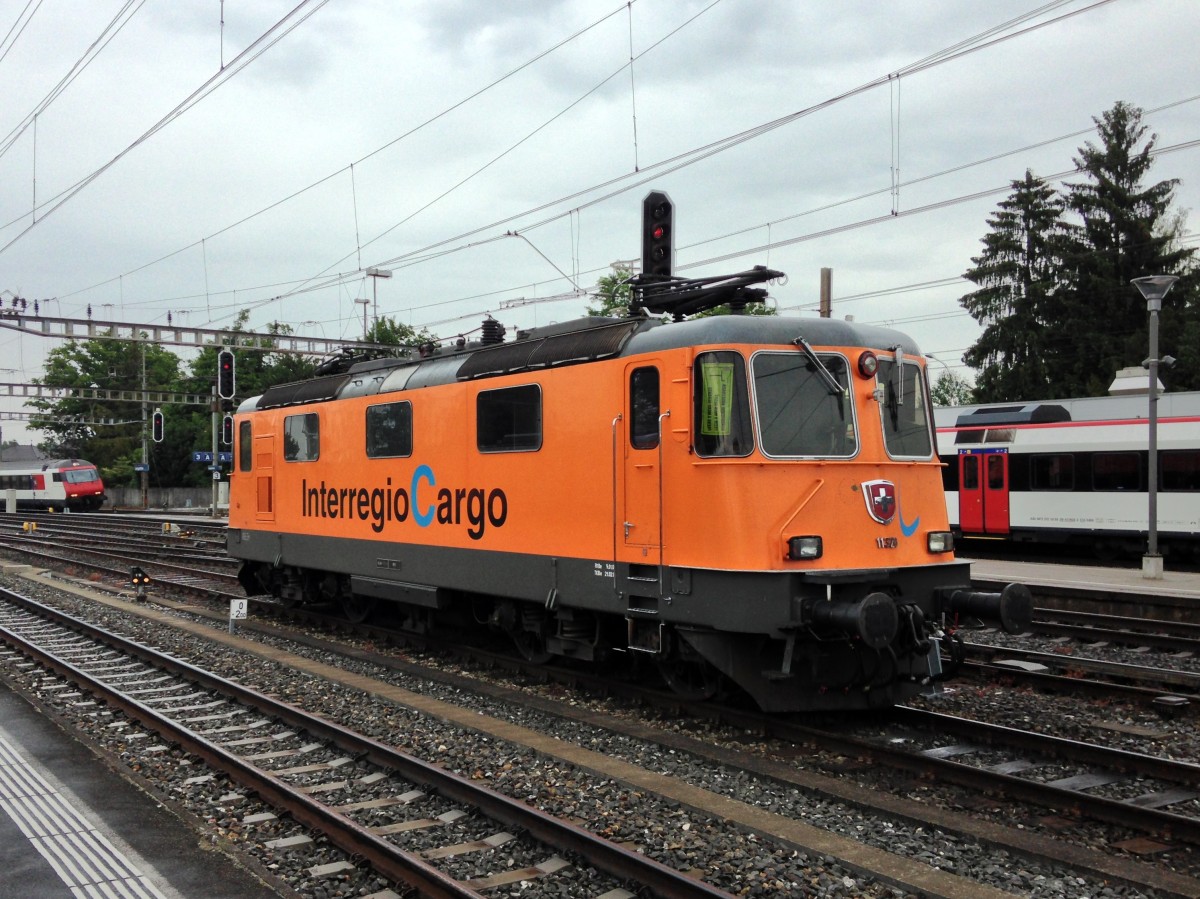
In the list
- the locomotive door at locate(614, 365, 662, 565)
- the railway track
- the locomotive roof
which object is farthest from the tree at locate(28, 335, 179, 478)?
the locomotive door at locate(614, 365, 662, 565)

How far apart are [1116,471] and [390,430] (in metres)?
16.9

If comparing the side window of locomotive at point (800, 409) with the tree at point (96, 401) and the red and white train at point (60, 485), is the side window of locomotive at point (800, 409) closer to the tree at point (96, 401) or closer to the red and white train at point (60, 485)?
the red and white train at point (60, 485)

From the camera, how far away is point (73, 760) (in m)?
8.00

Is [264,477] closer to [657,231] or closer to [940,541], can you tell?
[657,231]

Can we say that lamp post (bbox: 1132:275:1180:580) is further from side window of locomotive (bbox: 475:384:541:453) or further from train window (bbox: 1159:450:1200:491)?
side window of locomotive (bbox: 475:384:541:453)

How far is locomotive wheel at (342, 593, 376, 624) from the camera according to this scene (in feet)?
48.0

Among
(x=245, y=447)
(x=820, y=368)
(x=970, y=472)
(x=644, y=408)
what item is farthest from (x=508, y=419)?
(x=970, y=472)

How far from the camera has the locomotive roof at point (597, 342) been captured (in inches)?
335

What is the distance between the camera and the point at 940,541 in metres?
8.85

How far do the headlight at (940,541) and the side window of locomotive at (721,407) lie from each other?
1876 millimetres

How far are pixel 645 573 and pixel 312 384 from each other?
7.86m

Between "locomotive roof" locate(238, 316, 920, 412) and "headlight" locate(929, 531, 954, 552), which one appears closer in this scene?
"locomotive roof" locate(238, 316, 920, 412)

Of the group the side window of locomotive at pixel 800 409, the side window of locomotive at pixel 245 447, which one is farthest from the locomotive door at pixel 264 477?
the side window of locomotive at pixel 800 409

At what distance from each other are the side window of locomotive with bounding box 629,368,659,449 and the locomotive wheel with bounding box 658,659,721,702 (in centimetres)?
188
